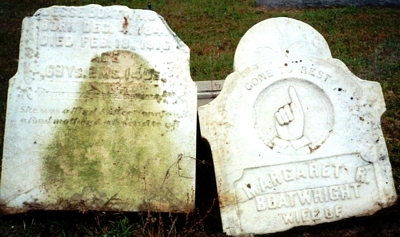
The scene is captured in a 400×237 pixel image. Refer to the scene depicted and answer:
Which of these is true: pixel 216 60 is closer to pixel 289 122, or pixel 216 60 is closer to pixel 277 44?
pixel 277 44

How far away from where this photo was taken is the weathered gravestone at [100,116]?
3.11 metres

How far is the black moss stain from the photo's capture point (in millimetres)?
3113

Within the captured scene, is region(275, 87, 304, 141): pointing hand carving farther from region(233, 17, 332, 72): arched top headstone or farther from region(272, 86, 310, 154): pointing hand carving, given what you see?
region(233, 17, 332, 72): arched top headstone

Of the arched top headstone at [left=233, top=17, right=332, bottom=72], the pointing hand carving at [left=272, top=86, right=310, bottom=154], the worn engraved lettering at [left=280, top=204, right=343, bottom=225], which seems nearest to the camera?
the worn engraved lettering at [left=280, top=204, right=343, bottom=225]

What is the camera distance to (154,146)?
3.18 m

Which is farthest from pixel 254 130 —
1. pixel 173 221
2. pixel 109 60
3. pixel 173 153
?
pixel 109 60

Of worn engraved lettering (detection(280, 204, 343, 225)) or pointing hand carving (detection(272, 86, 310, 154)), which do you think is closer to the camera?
worn engraved lettering (detection(280, 204, 343, 225))

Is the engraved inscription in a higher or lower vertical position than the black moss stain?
lower

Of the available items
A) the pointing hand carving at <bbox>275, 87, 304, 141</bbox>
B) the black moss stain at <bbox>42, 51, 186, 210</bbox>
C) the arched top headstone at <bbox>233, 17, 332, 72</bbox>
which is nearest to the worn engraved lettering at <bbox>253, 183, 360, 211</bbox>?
the pointing hand carving at <bbox>275, 87, 304, 141</bbox>

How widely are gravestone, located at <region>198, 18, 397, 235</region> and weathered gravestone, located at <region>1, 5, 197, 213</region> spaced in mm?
306

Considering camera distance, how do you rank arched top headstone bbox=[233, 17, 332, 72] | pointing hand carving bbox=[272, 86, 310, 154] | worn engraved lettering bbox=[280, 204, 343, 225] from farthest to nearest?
arched top headstone bbox=[233, 17, 332, 72] → pointing hand carving bbox=[272, 86, 310, 154] → worn engraved lettering bbox=[280, 204, 343, 225]

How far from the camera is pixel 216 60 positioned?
22.0 feet

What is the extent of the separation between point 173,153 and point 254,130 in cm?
64

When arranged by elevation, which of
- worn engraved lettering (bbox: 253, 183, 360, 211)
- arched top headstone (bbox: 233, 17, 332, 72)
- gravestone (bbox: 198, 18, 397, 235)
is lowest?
worn engraved lettering (bbox: 253, 183, 360, 211)
